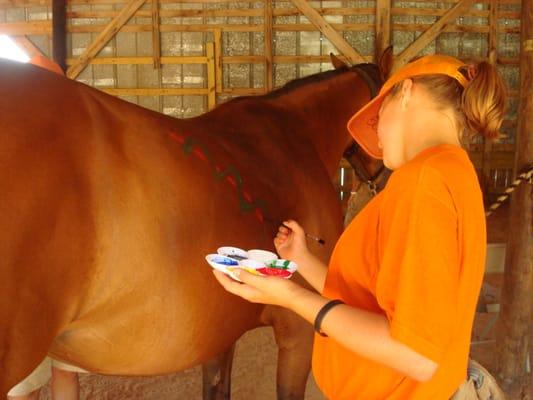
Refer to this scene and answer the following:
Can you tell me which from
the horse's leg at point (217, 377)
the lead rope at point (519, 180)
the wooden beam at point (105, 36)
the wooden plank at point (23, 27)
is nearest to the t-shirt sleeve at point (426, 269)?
the horse's leg at point (217, 377)

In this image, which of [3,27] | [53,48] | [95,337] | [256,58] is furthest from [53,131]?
[3,27]

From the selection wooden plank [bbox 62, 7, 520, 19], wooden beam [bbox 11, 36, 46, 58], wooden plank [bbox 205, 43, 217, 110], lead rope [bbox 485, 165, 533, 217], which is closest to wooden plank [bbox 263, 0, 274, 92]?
wooden plank [bbox 62, 7, 520, 19]

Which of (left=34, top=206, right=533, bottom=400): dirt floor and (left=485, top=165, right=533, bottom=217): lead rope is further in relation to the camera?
(left=34, top=206, right=533, bottom=400): dirt floor

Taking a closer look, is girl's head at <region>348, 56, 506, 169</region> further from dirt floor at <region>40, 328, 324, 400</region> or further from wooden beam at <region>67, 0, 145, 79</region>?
wooden beam at <region>67, 0, 145, 79</region>

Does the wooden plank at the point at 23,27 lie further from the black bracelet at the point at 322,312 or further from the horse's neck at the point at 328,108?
the black bracelet at the point at 322,312

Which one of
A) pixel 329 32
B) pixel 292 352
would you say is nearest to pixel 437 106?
pixel 292 352

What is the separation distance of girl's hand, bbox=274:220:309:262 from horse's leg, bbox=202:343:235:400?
1453mm

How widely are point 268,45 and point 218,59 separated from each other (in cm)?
92

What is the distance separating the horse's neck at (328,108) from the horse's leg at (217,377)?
4.06ft

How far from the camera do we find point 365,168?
124 inches

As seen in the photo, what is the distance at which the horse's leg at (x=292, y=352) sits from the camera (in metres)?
2.35

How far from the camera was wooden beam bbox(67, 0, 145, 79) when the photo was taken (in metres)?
8.96

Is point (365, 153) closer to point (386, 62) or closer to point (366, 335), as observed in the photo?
point (386, 62)

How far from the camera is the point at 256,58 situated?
9023mm
